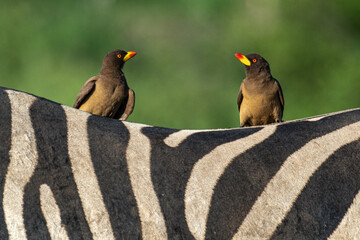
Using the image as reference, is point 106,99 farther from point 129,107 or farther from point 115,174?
point 115,174

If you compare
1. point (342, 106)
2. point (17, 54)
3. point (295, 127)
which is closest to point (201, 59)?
point (342, 106)

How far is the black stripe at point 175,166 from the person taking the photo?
190 centimetres

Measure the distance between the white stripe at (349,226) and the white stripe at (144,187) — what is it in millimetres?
613

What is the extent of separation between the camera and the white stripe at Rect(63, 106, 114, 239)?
1834 millimetres

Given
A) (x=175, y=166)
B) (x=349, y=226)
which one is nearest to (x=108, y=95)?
(x=175, y=166)

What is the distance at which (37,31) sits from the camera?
8836 mm

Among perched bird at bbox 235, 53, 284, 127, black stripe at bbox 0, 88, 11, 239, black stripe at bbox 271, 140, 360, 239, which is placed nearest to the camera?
black stripe at bbox 0, 88, 11, 239

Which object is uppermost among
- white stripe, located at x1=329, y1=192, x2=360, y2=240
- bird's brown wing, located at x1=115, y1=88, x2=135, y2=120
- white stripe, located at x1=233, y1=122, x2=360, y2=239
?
white stripe, located at x1=233, y1=122, x2=360, y2=239

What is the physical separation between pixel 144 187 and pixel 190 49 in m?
6.73

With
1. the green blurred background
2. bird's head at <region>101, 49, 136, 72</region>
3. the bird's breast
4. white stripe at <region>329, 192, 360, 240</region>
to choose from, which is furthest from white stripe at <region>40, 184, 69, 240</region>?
the green blurred background

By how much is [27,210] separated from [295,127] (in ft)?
3.51

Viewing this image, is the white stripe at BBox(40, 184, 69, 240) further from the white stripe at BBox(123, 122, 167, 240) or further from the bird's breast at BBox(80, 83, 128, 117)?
the bird's breast at BBox(80, 83, 128, 117)

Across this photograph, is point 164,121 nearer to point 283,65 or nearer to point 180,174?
point 283,65

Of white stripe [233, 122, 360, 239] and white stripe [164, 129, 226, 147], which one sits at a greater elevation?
white stripe [164, 129, 226, 147]
